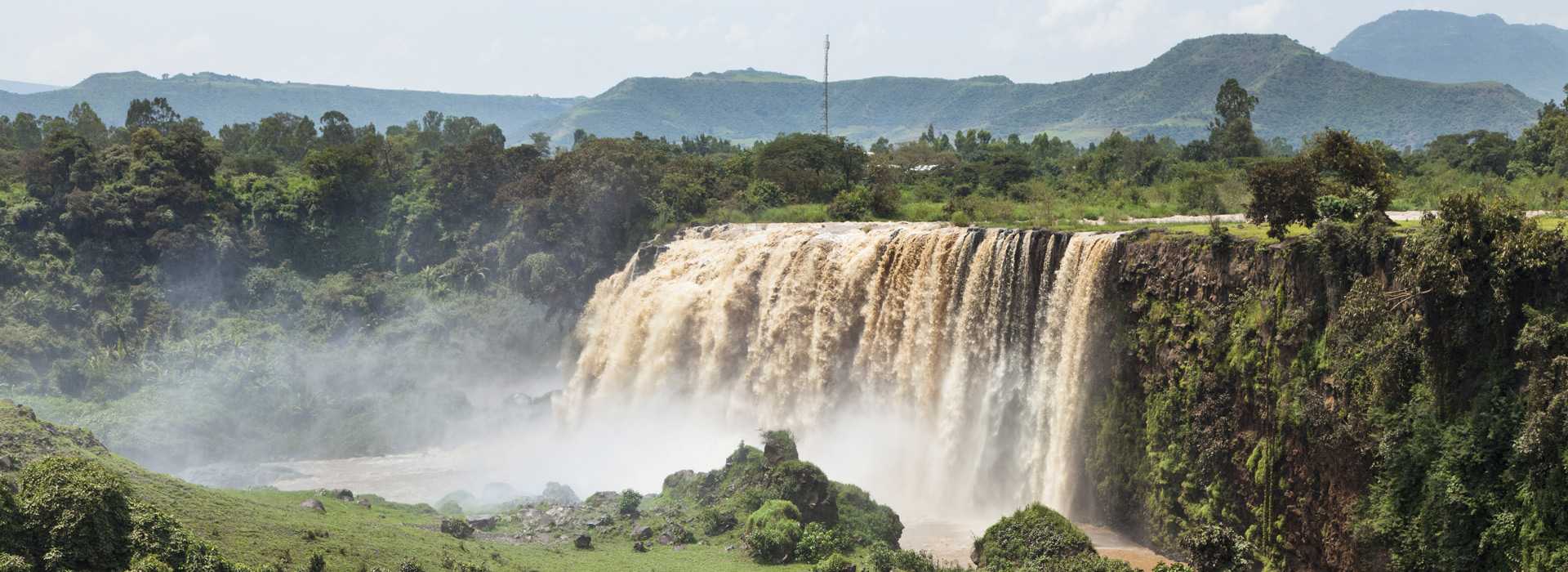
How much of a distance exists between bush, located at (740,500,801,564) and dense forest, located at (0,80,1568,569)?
616cm

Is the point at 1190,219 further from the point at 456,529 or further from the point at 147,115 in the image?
the point at 147,115

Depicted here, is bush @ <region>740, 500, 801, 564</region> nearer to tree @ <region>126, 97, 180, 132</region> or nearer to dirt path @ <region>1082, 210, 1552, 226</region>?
dirt path @ <region>1082, 210, 1552, 226</region>

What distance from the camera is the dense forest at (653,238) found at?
1579cm

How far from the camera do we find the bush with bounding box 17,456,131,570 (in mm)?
14562

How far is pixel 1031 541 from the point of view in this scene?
20.2 metres

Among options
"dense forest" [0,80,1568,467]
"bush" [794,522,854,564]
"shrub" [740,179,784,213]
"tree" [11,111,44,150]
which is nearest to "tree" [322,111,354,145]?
"dense forest" [0,80,1568,467]

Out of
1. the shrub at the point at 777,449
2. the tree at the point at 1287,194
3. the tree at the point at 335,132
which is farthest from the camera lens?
the tree at the point at 335,132

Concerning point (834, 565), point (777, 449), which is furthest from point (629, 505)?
point (834, 565)

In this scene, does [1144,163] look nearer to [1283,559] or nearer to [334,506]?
[1283,559]

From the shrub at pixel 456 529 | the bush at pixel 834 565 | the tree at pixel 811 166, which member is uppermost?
the tree at pixel 811 166

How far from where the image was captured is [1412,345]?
54.0 ft

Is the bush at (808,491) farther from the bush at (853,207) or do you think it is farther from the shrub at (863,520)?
the bush at (853,207)

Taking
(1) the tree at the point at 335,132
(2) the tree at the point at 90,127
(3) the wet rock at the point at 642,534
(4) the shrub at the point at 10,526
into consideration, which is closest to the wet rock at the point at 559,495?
(3) the wet rock at the point at 642,534

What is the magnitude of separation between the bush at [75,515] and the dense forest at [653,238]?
55.3 feet
